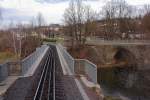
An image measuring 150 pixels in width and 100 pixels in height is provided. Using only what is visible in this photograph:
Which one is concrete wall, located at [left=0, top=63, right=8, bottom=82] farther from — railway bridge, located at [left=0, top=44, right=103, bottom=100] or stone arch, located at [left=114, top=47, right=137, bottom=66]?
stone arch, located at [left=114, top=47, right=137, bottom=66]

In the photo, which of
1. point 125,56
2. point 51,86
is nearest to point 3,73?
point 51,86

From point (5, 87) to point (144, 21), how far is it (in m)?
86.1

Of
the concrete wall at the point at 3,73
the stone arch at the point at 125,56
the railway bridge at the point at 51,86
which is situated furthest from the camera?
the stone arch at the point at 125,56

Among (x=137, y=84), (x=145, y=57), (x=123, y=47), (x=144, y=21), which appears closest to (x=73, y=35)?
(x=123, y=47)

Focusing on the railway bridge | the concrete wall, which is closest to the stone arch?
the railway bridge

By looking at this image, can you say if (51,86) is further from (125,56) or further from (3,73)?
(125,56)

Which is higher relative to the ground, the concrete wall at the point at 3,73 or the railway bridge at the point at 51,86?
the concrete wall at the point at 3,73

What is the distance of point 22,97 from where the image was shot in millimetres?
21062

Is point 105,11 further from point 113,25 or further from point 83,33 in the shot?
point 83,33

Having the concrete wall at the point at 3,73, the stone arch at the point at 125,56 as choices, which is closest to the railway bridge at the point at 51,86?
the concrete wall at the point at 3,73

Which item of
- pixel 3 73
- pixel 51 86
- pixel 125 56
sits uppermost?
pixel 3 73

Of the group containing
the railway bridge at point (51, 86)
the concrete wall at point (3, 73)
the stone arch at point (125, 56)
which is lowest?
the stone arch at point (125, 56)

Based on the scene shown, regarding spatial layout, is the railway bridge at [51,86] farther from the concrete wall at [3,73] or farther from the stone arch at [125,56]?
the stone arch at [125,56]

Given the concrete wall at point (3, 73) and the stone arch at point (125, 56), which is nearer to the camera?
the concrete wall at point (3, 73)
